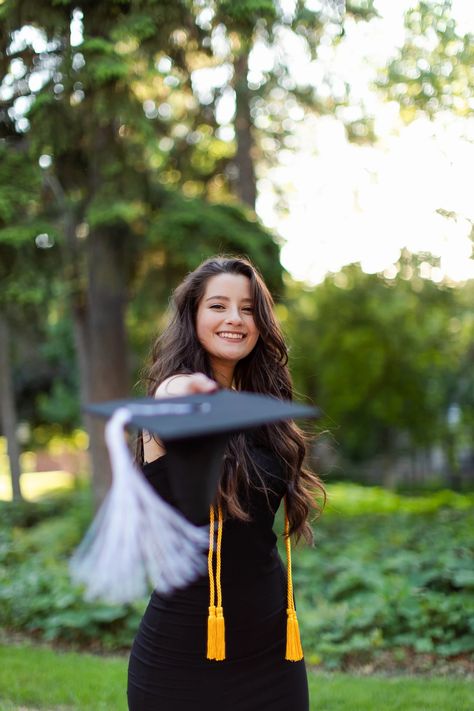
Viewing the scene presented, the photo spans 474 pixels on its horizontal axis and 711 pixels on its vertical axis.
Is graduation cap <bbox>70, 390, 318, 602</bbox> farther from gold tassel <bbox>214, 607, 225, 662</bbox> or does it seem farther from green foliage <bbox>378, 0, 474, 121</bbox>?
green foliage <bbox>378, 0, 474, 121</bbox>

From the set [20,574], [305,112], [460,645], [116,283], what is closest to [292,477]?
[460,645]

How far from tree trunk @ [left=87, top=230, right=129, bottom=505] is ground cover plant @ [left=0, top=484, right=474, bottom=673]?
7.35 ft

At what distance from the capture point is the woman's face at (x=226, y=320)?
252 centimetres

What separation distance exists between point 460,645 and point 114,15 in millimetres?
6069

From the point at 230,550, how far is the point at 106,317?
8.08m

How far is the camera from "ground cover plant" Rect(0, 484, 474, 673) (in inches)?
227

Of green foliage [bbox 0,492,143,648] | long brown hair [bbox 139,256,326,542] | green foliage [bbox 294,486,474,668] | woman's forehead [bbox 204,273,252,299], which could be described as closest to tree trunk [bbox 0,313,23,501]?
green foliage [bbox 0,492,143,648]

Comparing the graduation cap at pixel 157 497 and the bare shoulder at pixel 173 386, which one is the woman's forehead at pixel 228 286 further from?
the graduation cap at pixel 157 497

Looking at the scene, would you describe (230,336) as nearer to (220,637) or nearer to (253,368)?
(253,368)

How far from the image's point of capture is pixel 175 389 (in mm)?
2129

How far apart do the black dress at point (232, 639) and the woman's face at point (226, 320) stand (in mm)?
338

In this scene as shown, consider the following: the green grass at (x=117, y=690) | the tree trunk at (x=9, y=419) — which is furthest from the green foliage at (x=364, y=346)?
the green grass at (x=117, y=690)

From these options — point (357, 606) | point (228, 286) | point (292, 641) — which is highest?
point (228, 286)

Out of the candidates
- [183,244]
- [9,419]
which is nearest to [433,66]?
[183,244]
